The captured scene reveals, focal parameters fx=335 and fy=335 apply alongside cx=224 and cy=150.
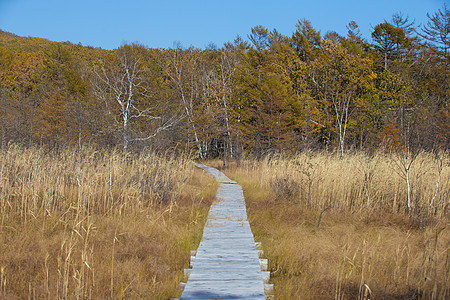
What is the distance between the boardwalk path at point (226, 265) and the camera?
2867 millimetres

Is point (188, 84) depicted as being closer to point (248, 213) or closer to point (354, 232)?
point (248, 213)

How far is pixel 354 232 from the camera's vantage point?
5203 mm

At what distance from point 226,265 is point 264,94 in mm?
16620

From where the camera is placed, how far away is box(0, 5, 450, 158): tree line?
1922 centimetres

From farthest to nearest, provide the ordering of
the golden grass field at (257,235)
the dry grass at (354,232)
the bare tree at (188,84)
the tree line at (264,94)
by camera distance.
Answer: the bare tree at (188,84), the tree line at (264,94), the dry grass at (354,232), the golden grass field at (257,235)

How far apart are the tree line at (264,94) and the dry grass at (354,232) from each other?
10.3m

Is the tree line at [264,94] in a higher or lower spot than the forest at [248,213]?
higher

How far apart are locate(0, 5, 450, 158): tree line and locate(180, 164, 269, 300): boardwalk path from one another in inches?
455

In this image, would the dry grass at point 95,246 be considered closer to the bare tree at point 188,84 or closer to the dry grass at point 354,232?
the dry grass at point 354,232

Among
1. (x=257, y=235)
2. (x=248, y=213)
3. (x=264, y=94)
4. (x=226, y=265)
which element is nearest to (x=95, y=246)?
(x=226, y=265)

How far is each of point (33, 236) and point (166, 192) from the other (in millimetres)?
3038

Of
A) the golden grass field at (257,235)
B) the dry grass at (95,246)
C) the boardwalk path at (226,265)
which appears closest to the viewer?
the boardwalk path at (226,265)

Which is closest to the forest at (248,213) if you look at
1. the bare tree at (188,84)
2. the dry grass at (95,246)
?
the dry grass at (95,246)

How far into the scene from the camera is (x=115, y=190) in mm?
6719
